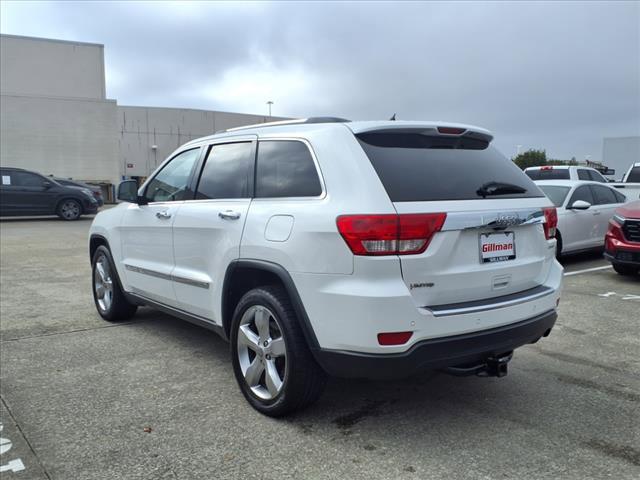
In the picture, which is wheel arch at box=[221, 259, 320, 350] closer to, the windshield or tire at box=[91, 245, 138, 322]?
tire at box=[91, 245, 138, 322]

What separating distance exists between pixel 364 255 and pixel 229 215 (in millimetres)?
1229

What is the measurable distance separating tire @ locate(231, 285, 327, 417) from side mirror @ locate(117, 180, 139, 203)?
2.04m

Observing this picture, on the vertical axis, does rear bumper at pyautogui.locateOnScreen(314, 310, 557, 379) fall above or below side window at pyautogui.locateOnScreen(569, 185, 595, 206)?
below

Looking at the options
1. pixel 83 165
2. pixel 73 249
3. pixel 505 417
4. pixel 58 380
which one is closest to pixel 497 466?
pixel 505 417

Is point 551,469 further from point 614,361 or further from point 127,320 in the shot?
point 127,320

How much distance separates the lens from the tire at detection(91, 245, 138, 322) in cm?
556

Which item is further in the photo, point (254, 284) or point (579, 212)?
point (579, 212)

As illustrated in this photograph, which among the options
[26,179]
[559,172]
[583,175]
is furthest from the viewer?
[26,179]

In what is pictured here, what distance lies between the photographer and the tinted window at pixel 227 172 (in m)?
3.85

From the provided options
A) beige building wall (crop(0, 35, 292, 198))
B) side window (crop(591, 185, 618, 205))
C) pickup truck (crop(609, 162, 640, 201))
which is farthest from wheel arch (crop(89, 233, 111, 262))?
beige building wall (crop(0, 35, 292, 198))

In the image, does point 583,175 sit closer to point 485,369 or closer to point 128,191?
point 128,191

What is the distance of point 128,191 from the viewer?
5.10m

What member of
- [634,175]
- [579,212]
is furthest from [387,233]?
[634,175]

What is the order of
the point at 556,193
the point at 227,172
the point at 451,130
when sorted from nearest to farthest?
1. the point at 451,130
2. the point at 227,172
3. the point at 556,193
